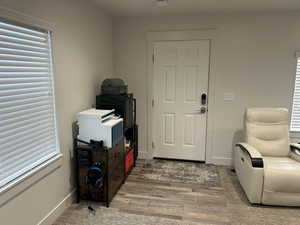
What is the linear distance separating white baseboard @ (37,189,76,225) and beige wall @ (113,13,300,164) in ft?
6.21

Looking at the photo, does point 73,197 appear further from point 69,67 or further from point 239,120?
point 239,120

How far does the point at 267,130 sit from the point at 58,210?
277cm

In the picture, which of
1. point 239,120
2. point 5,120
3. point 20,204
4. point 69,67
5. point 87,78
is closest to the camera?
point 5,120

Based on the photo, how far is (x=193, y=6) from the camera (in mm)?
2969

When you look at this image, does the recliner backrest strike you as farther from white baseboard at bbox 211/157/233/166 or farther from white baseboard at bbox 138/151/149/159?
white baseboard at bbox 138/151/149/159

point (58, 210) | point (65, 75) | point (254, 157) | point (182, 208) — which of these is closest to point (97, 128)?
A: point (65, 75)

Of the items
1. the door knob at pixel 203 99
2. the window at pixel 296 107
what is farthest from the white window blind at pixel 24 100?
the window at pixel 296 107

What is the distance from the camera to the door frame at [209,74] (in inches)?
133

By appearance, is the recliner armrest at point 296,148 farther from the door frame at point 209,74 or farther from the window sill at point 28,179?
the window sill at point 28,179

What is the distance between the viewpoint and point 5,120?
1634 millimetres

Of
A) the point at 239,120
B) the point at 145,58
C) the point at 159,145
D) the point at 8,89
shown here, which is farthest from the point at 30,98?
the point at 239,120

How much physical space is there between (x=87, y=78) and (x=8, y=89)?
4.12ft

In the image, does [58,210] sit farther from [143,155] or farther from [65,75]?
[143,155]

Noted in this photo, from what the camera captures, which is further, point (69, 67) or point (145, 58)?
point (145, 58)
